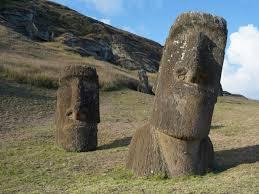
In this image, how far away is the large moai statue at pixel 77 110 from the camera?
17.9 m

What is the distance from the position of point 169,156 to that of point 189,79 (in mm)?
1836

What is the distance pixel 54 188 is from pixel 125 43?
7369cm

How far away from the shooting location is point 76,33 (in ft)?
254

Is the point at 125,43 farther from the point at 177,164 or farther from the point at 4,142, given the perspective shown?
the point at 177,164

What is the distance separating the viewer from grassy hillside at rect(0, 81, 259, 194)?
1139cm

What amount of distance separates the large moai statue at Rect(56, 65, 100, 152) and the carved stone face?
543 cm

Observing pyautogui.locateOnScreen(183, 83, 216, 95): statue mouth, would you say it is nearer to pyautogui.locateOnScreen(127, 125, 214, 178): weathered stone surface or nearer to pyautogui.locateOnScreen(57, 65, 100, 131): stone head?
pyautogui.locateOnScreen(127, 125, 214, 178): weathered stone surface

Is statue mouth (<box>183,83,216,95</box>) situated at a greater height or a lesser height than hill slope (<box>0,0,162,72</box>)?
lesser

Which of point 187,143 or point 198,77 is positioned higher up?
point 198,77

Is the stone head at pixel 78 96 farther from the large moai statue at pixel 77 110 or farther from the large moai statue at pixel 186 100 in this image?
the large moai statue at pixel 186 100

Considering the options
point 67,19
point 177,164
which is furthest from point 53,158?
point 67,19

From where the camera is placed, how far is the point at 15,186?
1303 cm

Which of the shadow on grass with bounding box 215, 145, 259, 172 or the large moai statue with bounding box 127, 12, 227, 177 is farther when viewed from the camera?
the shadow on grass with bounding box 215, 145, 259, 172

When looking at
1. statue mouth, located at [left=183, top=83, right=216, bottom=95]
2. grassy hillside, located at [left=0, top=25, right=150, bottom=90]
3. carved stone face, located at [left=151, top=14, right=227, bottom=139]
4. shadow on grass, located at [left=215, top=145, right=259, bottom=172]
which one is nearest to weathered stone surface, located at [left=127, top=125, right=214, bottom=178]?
carved stone face, located at [left=151, top=14, right=227, bottom=139]
